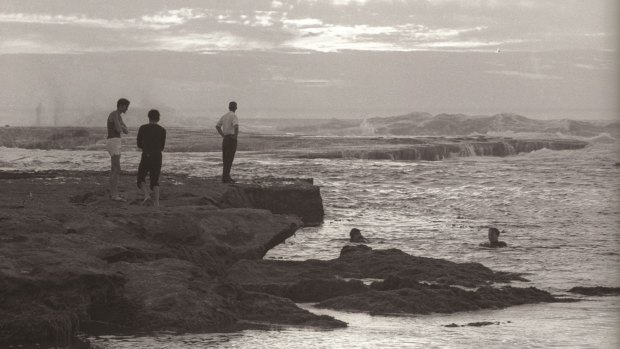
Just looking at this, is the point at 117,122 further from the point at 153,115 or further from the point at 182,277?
the point at 182,277

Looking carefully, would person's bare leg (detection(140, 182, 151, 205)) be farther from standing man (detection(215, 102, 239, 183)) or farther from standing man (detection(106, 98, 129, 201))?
standing man (detection(215, 102, 239, 183))

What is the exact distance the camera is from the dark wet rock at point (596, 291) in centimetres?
1073

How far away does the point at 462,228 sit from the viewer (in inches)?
693

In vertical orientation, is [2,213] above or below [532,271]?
above

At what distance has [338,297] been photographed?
976cm

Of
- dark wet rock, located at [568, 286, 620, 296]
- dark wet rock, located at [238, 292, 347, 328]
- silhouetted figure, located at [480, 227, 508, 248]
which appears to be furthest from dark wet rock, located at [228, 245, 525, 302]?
silhouetted figure, located at [480, 227, 508, 248]

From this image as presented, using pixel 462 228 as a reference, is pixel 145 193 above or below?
above

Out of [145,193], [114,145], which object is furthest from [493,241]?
[114,145]

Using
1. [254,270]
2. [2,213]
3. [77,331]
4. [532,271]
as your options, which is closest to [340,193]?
[532,271]

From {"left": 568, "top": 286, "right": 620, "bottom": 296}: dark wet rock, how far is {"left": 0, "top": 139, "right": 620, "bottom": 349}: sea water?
6.9 inches

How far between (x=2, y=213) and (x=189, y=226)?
221 cm

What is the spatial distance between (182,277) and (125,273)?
1.70 ft

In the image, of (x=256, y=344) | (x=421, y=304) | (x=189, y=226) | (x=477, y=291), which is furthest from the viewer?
(x=189, y=226)

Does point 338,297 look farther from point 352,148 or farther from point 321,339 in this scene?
point 352,148
